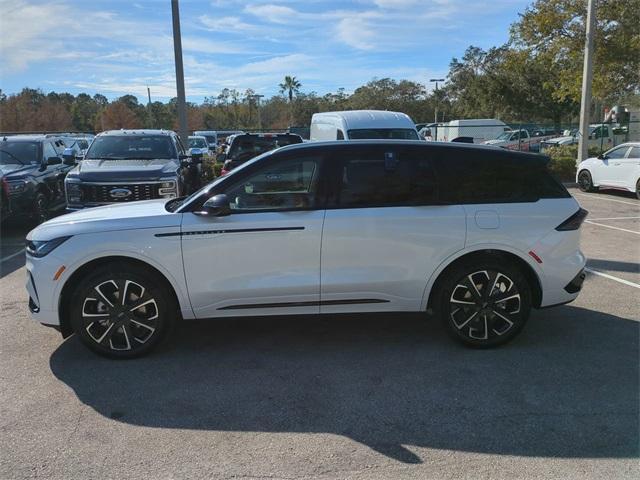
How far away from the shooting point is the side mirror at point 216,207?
4.25 meters

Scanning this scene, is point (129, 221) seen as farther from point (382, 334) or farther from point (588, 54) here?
point (588, 54)

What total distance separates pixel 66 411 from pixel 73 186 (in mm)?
5781

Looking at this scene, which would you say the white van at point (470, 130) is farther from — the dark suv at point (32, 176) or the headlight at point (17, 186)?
the headlight at point (17, 186)

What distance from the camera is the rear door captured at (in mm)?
4445

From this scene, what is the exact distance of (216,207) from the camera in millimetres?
4254

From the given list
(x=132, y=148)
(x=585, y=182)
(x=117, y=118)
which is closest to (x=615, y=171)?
(x=585, y=182)

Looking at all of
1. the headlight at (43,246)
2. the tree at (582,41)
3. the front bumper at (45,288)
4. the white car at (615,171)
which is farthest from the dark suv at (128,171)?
the tree at (582,41)

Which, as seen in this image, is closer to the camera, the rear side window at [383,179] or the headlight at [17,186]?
the rear side window at [383,179]

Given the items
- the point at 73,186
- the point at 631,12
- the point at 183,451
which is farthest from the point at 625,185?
the point at 183,451

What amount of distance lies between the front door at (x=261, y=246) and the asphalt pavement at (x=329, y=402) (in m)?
0.53

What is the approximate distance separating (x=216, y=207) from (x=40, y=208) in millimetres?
8021

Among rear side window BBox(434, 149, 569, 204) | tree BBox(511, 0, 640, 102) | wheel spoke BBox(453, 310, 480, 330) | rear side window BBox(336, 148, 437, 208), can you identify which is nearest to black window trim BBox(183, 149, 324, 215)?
rear side window BBox(336, 148, 437, 208)

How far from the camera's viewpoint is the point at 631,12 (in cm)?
1875

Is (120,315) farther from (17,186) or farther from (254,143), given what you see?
(254,143)
